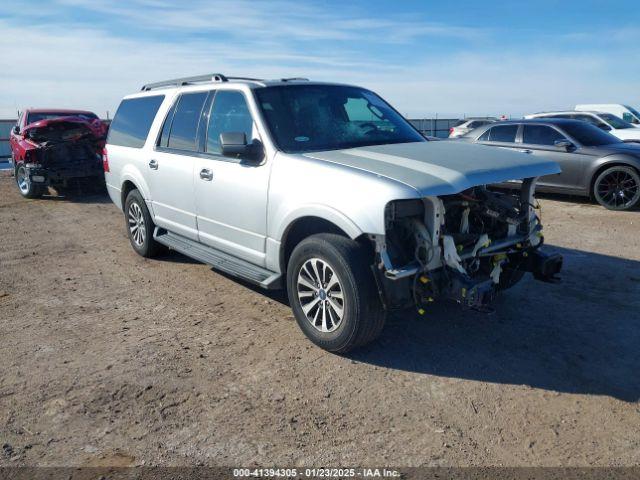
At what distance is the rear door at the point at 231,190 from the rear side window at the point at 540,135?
7410 mm

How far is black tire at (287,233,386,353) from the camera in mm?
3717

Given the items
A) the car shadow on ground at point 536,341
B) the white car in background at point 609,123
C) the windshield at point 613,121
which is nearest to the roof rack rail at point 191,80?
the car shadow on ground at point 536,341

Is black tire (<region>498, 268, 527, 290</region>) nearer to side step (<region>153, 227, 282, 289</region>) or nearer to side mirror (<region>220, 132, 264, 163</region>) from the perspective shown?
side step (<region>153, 227, 282, 289</region>)

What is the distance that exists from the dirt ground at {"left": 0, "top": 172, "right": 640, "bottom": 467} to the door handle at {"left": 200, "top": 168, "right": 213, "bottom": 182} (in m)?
1.20

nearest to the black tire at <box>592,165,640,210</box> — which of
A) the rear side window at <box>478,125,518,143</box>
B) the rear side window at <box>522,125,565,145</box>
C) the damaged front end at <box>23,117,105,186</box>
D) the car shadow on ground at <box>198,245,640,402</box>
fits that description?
the rear side window at <box>522,125,565,145</box>

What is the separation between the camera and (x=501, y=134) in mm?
11039

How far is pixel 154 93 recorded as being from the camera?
6.39 meters

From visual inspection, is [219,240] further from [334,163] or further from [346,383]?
[346,383]

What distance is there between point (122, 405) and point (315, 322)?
1481mm

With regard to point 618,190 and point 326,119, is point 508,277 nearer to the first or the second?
point 326,119

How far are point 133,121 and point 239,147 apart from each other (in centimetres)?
300

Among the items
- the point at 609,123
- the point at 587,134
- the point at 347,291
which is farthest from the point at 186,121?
the point at 609,123

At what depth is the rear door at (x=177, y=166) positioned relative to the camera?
541cm

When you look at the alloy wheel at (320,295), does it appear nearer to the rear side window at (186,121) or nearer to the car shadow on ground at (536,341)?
the car shadow on ground at (536,341)
